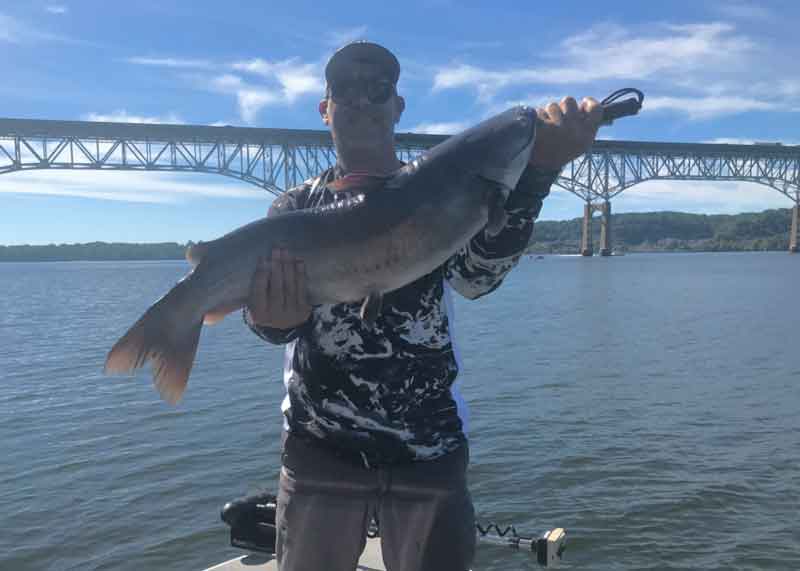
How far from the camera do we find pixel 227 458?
12.0 meters

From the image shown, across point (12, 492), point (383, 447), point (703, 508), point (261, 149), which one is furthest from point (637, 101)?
point (261, 149)

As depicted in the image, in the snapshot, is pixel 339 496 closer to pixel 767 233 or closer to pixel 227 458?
pixel 227 458

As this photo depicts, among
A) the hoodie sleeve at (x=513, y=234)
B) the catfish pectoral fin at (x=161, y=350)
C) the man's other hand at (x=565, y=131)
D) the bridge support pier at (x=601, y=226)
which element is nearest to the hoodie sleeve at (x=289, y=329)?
the catfish pectoral fin at (x=161, y=350)

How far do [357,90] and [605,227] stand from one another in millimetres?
115794

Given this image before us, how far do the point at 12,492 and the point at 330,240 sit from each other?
10411 millimetres

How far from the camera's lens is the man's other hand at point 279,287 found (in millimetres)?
3090

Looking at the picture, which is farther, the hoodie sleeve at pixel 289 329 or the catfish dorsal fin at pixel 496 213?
the hoodie sleeve at pixel 289 329

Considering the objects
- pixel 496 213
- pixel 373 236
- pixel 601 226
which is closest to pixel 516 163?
pixel 496 213

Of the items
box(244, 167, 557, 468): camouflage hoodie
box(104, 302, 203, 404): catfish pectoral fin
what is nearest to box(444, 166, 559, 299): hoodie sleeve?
box(244, 167, 557, 468): camouflage hoodie

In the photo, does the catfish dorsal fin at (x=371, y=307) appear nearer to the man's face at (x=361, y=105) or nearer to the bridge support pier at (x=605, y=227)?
the man's face at (x=361, y=105)

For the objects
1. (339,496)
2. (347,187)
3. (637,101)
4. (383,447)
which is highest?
(637,101)

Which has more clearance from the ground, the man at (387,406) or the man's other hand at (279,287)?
the man's other hand at (279,287)

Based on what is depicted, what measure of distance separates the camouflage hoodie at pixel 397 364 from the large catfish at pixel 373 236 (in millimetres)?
156

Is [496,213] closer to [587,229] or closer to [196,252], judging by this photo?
[196,252]
